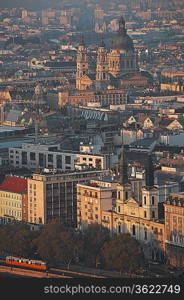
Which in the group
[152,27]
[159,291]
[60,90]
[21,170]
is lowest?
[152,27]

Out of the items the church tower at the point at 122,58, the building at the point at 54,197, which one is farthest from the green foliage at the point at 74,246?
the church tower at the point at 122,58

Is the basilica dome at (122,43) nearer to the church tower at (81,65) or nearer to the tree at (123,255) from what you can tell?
the church tower at (81,65)

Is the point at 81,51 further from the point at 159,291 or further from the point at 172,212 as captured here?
the point at 159,291

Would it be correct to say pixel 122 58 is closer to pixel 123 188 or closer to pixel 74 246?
pixel 123 188

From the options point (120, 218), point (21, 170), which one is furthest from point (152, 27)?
point (120, 218)

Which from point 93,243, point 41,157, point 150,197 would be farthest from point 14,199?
point 41,157

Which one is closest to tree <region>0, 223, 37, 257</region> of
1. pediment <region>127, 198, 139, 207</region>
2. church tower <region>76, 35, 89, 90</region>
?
pediment <region>127, 198, 139, 207</region>

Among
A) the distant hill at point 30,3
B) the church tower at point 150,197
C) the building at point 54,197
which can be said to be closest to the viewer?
the church tower at point 150,197

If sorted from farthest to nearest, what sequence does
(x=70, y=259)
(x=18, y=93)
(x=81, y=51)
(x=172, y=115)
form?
(x=81, y=51) < (x=18, y=93) < (x=172, y=115) < (x=70, y=259)
